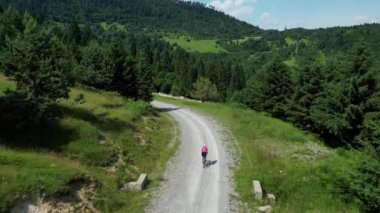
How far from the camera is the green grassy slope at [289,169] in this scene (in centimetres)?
2031

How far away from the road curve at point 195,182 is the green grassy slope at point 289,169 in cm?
119

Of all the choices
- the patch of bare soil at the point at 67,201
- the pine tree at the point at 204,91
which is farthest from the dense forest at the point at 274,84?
the pine tree at the point at 204,91

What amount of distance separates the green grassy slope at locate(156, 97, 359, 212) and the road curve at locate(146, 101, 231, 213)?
46.9 inches

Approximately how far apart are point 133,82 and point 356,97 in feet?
89.6

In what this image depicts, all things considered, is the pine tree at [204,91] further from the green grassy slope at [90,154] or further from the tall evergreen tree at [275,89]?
the green grassy slope at [90,154]

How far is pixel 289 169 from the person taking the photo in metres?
25.3

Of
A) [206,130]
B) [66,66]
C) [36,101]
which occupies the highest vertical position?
[66,66]

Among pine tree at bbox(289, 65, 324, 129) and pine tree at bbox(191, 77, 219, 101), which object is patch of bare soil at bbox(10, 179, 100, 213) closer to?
pine tree at bbox(289, 65, 324, 129)

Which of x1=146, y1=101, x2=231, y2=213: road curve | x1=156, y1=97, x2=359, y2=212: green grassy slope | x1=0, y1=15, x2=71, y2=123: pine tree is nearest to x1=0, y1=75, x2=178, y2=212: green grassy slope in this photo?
x1=146, y1=101, x2=231, y2=213: road curve

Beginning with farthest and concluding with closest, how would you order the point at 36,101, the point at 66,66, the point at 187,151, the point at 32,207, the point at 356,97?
the point at 356,97 → the point at 187,151 → the point at 66,66 → the point at 36,101 → the point at 32,207

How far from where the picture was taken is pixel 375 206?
58.6 ft

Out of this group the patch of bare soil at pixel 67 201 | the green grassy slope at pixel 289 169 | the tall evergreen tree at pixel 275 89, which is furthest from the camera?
the tall evergreen tree at pixel 275 89

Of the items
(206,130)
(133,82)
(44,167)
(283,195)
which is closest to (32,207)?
(44,167)

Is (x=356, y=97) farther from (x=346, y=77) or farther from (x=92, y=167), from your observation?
(x=92, y=167)
